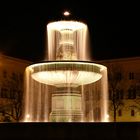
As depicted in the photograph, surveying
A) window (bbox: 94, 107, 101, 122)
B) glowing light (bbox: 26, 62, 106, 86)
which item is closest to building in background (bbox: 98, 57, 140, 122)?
window (bbox: 94, 107, 101, 122)

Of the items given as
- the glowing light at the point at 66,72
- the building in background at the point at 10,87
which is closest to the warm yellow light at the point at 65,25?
the glowing light at the point at 66,72

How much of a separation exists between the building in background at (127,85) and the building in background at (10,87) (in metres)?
11.5

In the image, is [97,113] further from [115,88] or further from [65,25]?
[65,25]

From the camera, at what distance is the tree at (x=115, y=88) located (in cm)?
5425

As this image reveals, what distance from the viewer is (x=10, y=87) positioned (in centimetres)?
5625

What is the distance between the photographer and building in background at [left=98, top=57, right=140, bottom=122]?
59.9 meters

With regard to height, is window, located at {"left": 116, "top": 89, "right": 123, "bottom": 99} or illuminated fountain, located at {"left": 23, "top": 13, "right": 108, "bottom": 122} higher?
window, located at {"left": 116, "top": 89, "right": 123, "bottom": 99}

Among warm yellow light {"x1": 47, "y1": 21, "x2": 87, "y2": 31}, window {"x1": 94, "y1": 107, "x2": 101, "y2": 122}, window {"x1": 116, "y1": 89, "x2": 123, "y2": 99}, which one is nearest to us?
warm yellow light {"x1": 47, "y1": 21, "x2": 87, "y2": 31}

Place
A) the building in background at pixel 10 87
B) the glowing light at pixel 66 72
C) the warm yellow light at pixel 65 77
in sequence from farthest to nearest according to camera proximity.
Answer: the building in background at pixel 10 87 → the warm yellow light at pixel 65 77 → the glowing light at pixel 66 72

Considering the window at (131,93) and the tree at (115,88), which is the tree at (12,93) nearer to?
the tree at (115,88)

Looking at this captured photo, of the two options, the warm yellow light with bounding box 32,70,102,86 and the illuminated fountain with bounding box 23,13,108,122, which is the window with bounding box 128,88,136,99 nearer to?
the illuminated fountain with bounding box 23,13,108,122

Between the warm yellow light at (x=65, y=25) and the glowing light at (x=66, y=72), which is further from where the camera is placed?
the warm yellow light at (x=65, y=25)

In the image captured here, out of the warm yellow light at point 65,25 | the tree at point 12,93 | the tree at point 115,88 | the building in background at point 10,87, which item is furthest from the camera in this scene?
the tree at point 115,88
